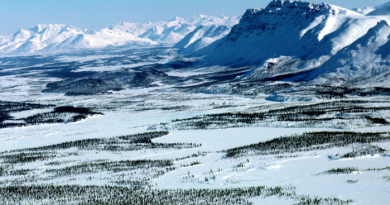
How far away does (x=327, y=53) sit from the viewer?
553 feet

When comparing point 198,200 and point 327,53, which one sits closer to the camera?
point 198,200

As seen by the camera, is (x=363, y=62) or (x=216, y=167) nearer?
(x=216, y=167)

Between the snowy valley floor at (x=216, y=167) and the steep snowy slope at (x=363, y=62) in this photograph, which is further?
the steep snowy slope at (x=363, y=62)

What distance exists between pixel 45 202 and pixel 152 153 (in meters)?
18.7

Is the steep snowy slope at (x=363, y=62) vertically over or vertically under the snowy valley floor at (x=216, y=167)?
over

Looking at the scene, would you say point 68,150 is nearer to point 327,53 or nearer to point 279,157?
point 279,157

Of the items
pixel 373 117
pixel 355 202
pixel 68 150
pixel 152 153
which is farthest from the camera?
pixel 373 117

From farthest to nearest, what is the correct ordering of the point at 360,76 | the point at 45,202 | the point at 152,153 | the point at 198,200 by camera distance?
1. the point at 360,76
2. the point at 152,153
3. the point at 45,202
4. the point at 198,200

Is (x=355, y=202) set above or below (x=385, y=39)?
below

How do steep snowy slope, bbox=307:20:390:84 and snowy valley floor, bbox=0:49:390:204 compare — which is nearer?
snowy valley floor, bbox=0:49:390:204

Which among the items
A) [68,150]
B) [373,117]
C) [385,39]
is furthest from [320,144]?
[385,39]

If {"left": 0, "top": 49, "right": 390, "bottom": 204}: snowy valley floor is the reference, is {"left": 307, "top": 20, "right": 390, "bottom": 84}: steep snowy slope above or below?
above

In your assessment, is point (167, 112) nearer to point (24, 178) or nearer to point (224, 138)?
point (224, 138)

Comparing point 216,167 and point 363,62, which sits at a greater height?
point 363,62
